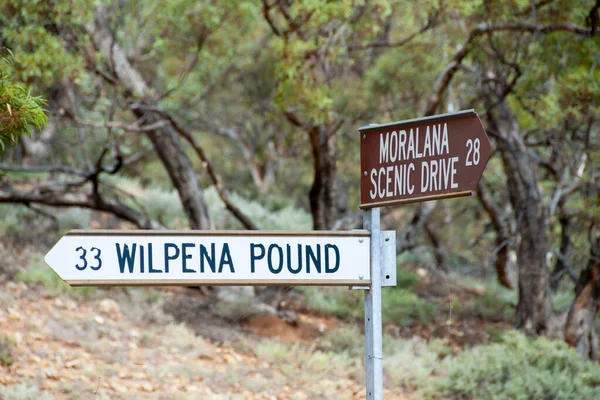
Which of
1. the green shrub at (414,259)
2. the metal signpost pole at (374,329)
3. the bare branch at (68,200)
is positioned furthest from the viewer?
the green shrub at (414,259)

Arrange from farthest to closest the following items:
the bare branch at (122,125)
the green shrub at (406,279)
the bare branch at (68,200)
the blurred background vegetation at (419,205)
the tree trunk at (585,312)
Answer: the green shrub at (406,279), the bare branch at (68,200), the tree trunk at (585,312), the bare branch at (122,125), the blurred background vegetation at (419,205)

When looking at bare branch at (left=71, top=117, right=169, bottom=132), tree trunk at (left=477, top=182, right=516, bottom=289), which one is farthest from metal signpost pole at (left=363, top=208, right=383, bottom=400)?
tree trunk at (left=477, top=182, right=516, bottom=289)

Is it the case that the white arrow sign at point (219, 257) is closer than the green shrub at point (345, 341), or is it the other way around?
the white arrow sign at point (219, 257)

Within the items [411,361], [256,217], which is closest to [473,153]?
[411,361]

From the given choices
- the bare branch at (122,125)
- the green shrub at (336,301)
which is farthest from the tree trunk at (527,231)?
the bare branch at (122,125)

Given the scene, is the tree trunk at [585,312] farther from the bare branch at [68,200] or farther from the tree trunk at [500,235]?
the bare branch at [68,200]

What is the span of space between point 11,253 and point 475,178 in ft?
27.2

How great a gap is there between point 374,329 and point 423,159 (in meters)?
0.90

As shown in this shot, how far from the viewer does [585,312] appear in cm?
978

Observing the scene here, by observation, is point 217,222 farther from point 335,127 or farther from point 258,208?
point 335,127

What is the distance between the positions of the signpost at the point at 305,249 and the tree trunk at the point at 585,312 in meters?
6.77

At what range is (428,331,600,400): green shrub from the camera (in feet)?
24.1

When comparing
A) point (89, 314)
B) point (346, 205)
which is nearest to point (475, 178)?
point (89, 314)

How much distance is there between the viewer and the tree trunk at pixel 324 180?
10.7 m
